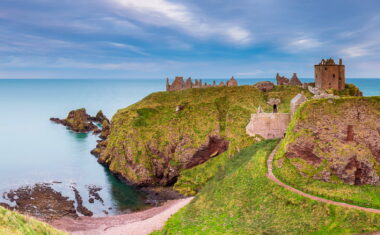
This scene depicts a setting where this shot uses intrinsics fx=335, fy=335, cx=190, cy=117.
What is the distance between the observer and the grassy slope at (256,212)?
33.5 m

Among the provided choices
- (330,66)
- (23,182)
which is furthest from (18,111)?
(330,66)

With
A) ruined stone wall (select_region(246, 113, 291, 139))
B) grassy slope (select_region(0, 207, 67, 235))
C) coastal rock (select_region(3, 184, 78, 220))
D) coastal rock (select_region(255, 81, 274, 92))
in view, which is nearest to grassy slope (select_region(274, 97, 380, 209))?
ruined stone wall (select_region(246, 113, 291, 139))

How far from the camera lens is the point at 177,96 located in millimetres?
89438

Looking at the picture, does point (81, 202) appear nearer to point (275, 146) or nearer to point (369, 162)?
point (275, 146)

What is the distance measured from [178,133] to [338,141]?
37.9 meters

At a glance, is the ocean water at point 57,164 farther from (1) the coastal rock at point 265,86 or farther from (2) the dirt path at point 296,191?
(1) the coastal rock at point 265,86

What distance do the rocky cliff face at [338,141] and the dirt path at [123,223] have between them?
2032cm

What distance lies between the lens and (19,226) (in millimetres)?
17859

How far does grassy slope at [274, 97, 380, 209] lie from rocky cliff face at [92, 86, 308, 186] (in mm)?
17742

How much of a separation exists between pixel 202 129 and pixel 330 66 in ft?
103

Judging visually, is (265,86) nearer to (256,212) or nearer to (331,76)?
(331,76)

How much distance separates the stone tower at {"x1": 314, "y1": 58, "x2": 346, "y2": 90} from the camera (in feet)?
242

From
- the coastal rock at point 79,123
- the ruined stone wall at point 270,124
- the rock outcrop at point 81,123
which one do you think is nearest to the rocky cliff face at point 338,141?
the ruined stone wall at point 270,124

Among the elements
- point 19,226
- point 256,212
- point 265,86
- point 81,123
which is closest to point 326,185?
point 256,212
